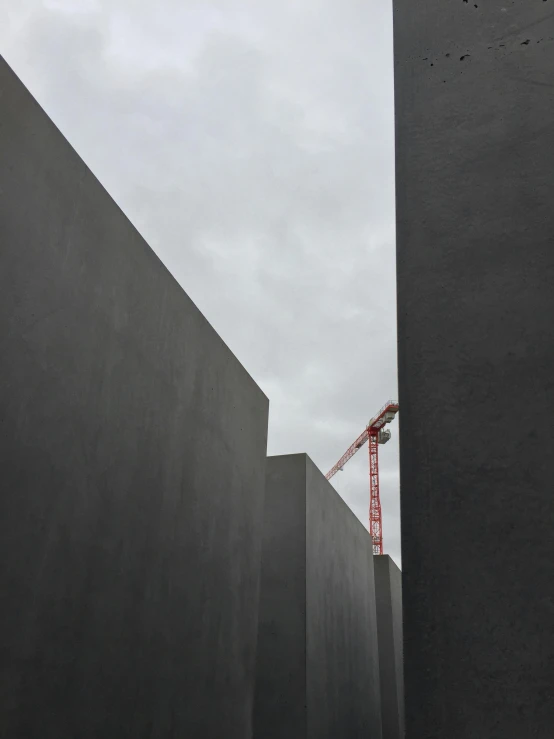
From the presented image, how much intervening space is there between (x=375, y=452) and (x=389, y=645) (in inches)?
889

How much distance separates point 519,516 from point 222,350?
3.69 metres

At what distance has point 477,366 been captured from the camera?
125cm

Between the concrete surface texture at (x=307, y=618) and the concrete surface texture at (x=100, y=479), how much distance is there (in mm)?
1013

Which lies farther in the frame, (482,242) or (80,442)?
(80,442)

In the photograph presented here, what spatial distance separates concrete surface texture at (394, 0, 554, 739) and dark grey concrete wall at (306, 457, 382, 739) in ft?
16.1

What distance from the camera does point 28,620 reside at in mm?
2541

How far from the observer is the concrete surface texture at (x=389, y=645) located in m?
10.5

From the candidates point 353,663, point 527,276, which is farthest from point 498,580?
point 353,663

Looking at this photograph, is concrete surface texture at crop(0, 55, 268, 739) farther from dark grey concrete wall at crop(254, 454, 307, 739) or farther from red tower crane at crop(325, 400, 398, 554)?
red tower crane at crop(325, 400, 398, 554)

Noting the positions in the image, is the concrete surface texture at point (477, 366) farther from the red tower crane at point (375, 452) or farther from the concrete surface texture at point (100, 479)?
the red tower crane at point (375, 452)

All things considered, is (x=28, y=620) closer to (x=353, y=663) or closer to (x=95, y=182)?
(x=95, y=182)

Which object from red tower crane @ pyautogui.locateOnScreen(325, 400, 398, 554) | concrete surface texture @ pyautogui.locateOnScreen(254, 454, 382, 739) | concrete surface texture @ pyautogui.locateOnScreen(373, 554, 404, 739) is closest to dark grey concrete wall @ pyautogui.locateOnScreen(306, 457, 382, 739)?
concrete surface texture @ pyautogui.locateOnScreen(254, 454, 382, 739)

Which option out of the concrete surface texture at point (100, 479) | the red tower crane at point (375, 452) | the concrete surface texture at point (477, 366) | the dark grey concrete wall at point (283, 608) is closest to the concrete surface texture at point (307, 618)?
the dark grey concrete wall at point (283, 608)

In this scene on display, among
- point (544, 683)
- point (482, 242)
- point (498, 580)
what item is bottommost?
point (544, 683)
